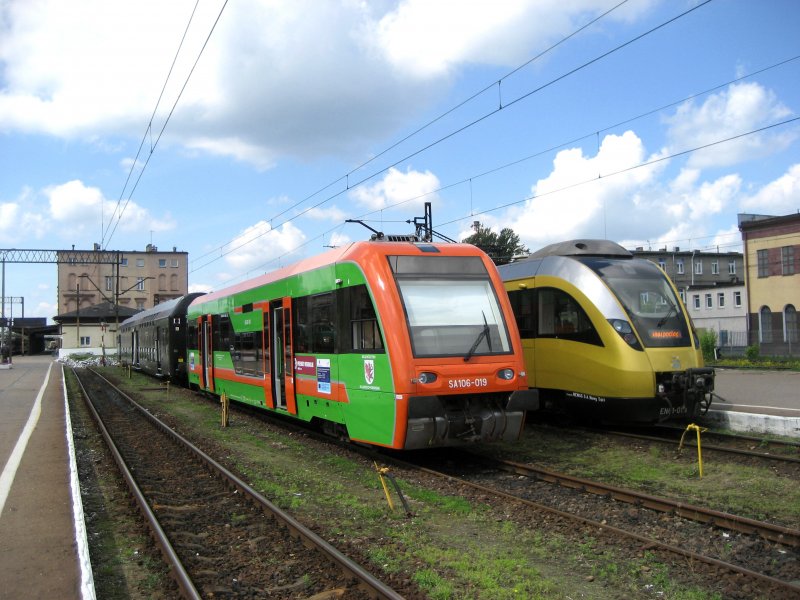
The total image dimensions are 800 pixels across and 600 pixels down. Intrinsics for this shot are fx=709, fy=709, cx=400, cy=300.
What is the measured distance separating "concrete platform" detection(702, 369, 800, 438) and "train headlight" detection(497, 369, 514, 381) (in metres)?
5.49

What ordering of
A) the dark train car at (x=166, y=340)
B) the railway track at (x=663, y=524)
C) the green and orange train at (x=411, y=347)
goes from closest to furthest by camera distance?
the railway track at (x=663, y=524), the green and orange train at (x=411, y=347), the dark train car at (x=166, y=340)

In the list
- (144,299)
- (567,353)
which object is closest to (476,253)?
(567,353)

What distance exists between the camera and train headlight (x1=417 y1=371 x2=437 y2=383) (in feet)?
28.2

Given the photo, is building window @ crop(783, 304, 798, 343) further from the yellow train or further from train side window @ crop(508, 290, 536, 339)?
train side window @ crop(508, 290, 536, 339)

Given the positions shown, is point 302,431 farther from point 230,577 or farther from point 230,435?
point 230,577

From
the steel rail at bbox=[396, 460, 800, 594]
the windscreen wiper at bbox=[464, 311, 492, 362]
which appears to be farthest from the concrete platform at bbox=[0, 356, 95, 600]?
the windscreen wiper at bbox=[464, 311, 492, 362]

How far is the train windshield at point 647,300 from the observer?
11.3 meters

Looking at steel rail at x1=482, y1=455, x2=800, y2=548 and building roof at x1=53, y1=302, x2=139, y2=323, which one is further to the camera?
building roof at x1=53, y1=302, x2=139, y2=323

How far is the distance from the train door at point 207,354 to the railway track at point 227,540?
8066mm

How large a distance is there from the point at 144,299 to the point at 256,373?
94.2m

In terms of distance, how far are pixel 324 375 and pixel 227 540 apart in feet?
13.4

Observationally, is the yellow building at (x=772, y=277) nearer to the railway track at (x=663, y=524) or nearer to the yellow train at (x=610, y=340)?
the yellow train at (x=610, y=340)

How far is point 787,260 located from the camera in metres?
44.0

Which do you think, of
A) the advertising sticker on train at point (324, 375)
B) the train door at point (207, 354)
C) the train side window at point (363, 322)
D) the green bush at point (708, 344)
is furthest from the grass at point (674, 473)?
the green bush at point (708, 344)
